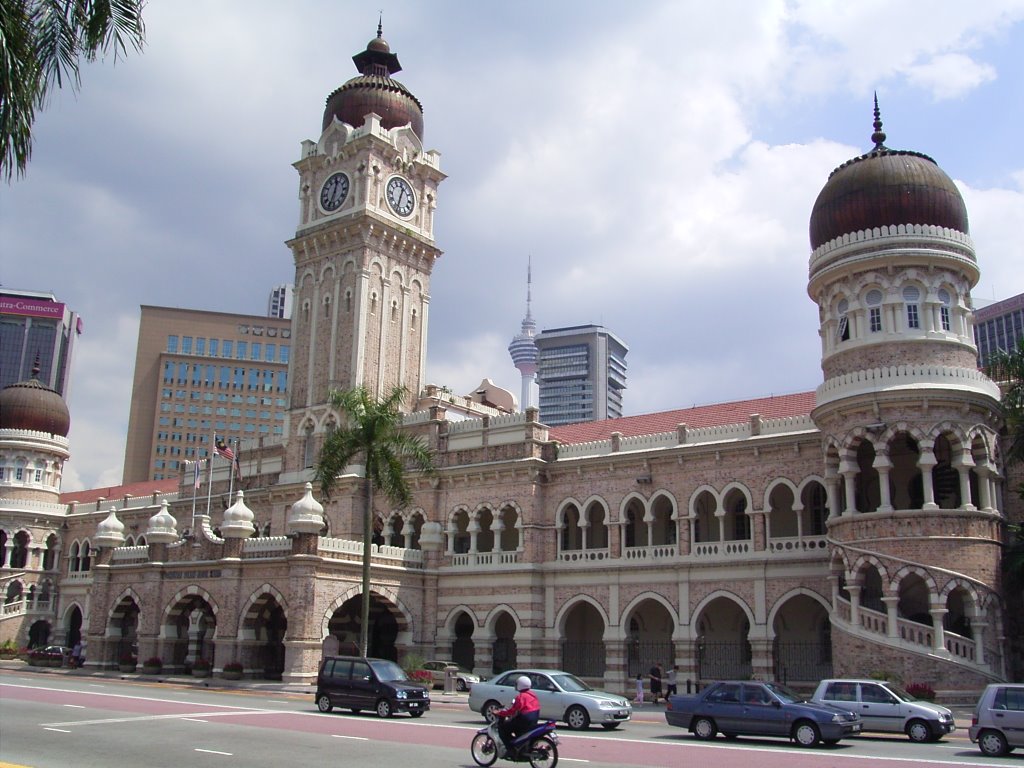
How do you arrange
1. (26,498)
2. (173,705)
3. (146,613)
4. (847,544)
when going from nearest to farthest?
1. (173,705)
2. (847,544)
3. (146,613)
4. (26,498)

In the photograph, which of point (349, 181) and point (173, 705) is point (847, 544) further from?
point (349, 181)

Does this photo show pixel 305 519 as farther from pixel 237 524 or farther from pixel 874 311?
pixel 874 311

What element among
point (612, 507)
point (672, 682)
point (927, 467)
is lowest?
point (672, 682)

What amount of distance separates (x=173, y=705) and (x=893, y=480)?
2347 cm

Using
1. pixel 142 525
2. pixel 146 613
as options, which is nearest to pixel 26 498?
pixel 142 525

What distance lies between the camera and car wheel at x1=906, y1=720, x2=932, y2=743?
65.7ft

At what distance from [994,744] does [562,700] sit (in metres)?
8.70

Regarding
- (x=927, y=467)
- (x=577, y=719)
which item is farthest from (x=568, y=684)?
(x=927, y=467)

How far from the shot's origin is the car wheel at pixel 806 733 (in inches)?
731

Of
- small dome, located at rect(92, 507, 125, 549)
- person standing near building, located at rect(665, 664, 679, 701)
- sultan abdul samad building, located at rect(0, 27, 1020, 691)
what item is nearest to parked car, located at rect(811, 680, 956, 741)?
sultan abdul samad building, located at rect(0, 27, 1020, 691)

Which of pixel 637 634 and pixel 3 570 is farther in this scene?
pixel 3 570

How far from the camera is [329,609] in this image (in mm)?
36656

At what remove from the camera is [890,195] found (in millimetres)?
30703

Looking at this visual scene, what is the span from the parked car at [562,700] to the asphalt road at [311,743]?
0.46 metres
